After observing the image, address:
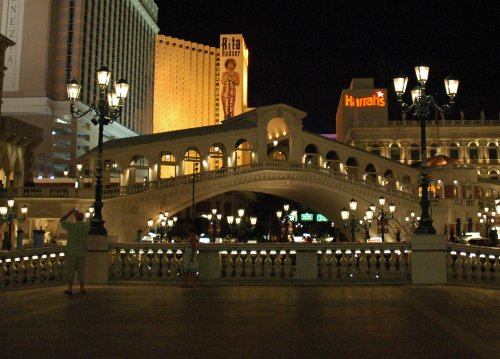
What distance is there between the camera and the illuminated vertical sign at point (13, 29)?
69062 mm

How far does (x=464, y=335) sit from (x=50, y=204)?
111 ft

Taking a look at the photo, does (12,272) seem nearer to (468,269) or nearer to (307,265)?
(307,265)

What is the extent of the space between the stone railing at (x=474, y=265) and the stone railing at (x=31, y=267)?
9.56 metres

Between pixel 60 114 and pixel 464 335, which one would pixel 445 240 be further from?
pixel 60 114

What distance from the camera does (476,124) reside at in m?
80.1

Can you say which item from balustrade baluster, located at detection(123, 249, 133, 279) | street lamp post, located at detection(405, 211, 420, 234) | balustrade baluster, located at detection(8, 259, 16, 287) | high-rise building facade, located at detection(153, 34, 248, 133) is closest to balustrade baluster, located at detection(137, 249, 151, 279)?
balustrade baluster, located at detection(123, 249, 133, 279)

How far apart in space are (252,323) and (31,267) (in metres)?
7.13

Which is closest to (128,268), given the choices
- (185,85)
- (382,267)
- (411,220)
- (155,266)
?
(155,266)

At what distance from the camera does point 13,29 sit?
69438 mm

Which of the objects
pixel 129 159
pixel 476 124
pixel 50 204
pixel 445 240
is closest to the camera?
pixel 445 240

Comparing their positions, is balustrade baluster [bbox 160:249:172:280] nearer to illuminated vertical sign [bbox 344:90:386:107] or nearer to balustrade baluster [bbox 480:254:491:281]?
balustrade baluster [bbox 480:254:491:281]

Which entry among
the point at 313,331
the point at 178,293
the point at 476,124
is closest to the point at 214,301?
the point at 178,293

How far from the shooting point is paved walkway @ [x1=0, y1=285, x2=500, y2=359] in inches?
255

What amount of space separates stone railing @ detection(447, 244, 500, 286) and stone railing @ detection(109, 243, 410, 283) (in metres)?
1.10
